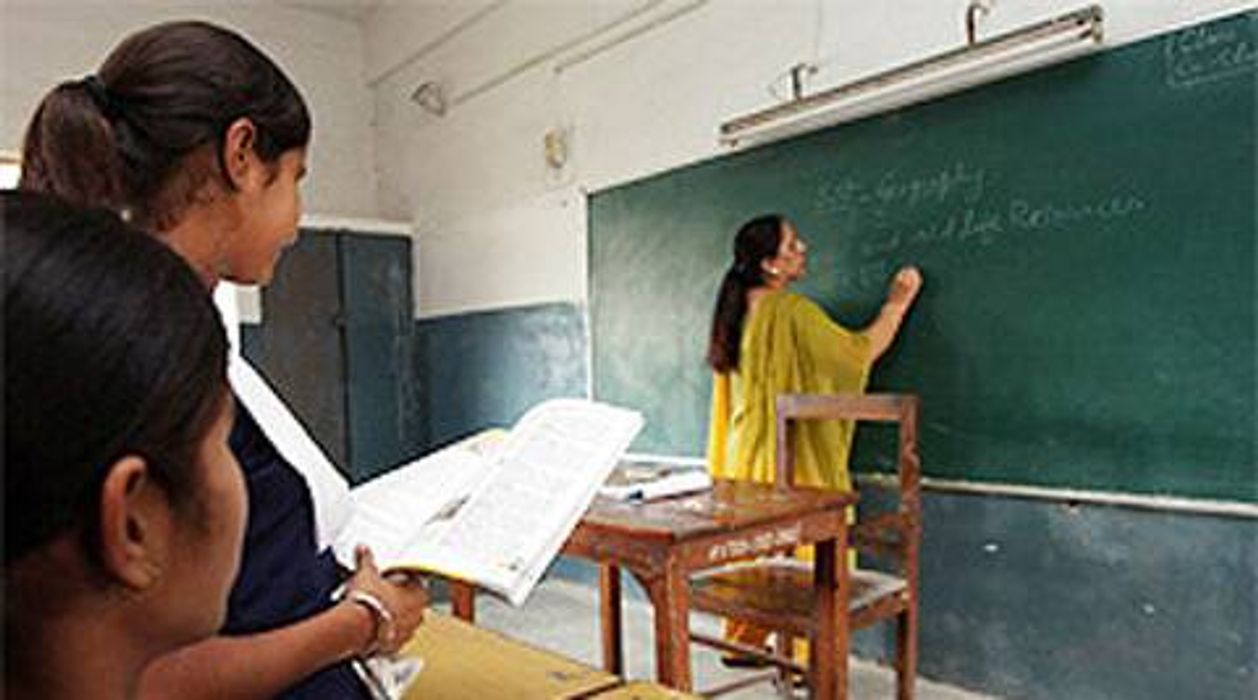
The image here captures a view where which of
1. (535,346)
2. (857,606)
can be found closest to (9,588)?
(857,606)

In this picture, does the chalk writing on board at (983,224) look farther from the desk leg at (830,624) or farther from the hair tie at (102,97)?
the hair tie at (102,97)

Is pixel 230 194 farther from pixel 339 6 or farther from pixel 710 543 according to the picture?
pixel 339 6

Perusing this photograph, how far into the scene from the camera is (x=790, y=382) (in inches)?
109

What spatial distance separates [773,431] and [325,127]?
341 cm

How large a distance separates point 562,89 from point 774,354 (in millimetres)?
1755

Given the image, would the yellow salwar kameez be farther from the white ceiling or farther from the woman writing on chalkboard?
the white ceiling

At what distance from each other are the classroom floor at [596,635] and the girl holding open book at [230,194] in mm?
2055

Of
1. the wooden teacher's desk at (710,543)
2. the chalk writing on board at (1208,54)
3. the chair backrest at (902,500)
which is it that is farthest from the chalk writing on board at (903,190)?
A: the wooden teacher's desk at (710,543)

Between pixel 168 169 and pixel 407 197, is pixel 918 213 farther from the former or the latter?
pixel 407 197

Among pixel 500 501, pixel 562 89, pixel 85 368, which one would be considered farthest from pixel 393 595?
pixel 562 89

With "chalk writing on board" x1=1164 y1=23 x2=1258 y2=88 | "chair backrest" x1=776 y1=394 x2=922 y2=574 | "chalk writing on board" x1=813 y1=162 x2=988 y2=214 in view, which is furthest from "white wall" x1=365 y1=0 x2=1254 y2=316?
"chair backrest" x1=776 y1=394 x2=922 y2=574

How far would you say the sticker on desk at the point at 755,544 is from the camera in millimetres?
1771

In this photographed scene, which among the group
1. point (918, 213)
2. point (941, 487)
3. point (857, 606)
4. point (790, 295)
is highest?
point (918, 213)

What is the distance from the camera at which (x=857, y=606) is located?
2.12 meters
